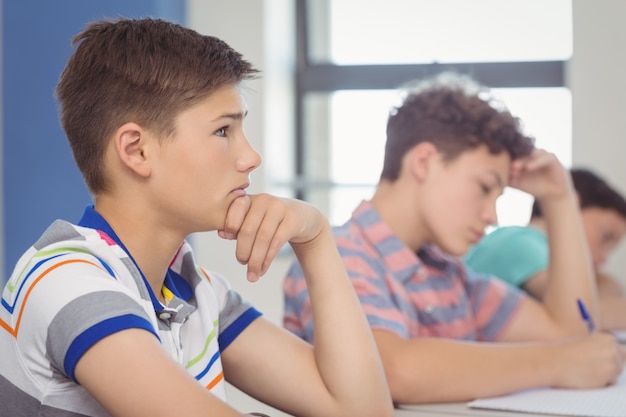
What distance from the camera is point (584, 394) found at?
144 centimetres

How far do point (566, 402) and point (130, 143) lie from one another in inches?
29.6

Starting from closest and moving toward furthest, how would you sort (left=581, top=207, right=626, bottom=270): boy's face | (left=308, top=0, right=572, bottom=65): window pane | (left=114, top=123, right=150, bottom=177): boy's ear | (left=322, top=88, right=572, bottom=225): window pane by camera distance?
(left=114, top=123, right=150, bottom=177): boy's ear, (left=581, top=207, right=626, bottom=270): boy's face, (left=308, top=0, right=572, bottom=65): window pane, (left=322, top=88, right=572, bottom=225): window pane

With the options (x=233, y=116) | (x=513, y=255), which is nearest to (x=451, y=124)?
(x=513, y=255)

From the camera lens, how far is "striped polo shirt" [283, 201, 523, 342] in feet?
5.12

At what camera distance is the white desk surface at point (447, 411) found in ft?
4.32

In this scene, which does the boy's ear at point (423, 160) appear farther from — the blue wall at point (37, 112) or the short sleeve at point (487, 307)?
the blue wall at point (37, 112)

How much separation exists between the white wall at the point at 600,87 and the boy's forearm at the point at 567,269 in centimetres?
141

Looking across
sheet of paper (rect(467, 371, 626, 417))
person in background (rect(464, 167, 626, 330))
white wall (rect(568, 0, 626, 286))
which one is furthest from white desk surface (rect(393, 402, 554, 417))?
white wall (rect(568, 0, 626, 286))

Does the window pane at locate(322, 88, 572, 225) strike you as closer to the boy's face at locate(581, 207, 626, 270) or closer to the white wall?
the white wall

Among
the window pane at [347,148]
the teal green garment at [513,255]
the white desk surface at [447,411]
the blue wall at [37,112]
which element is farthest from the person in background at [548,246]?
the blue wall at [37,112]

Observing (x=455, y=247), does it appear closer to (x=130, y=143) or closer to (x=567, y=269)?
(x=567, y=269)

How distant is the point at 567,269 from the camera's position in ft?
6.43

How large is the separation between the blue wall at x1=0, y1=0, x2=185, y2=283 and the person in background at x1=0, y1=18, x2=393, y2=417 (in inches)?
103

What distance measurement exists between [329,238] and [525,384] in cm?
41
